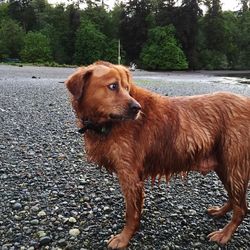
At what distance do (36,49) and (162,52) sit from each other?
23.2 meters

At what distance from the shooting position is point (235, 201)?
14.5 ft

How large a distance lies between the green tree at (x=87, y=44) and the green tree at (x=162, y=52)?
8.42m

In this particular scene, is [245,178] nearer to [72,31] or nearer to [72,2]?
[72,31]

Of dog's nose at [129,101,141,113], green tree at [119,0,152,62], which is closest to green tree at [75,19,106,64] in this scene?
green tree at [119,0,152,62]

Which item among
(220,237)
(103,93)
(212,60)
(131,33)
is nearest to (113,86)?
(103,93)

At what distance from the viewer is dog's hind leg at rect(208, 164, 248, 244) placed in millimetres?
4301

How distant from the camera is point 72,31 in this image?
7175cm

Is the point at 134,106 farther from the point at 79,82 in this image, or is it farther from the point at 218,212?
the point at 218,212

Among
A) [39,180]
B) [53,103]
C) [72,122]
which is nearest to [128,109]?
[39,180]

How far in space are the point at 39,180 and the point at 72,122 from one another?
4637mm

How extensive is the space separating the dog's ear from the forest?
198 ft

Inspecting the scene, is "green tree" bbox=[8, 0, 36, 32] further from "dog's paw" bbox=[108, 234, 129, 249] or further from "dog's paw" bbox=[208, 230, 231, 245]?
"dog's paw" bbox=[208, 230, 231, 245]

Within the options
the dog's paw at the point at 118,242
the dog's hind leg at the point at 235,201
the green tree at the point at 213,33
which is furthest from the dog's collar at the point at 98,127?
the green tree at the point at 213,33

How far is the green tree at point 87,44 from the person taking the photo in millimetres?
68625
